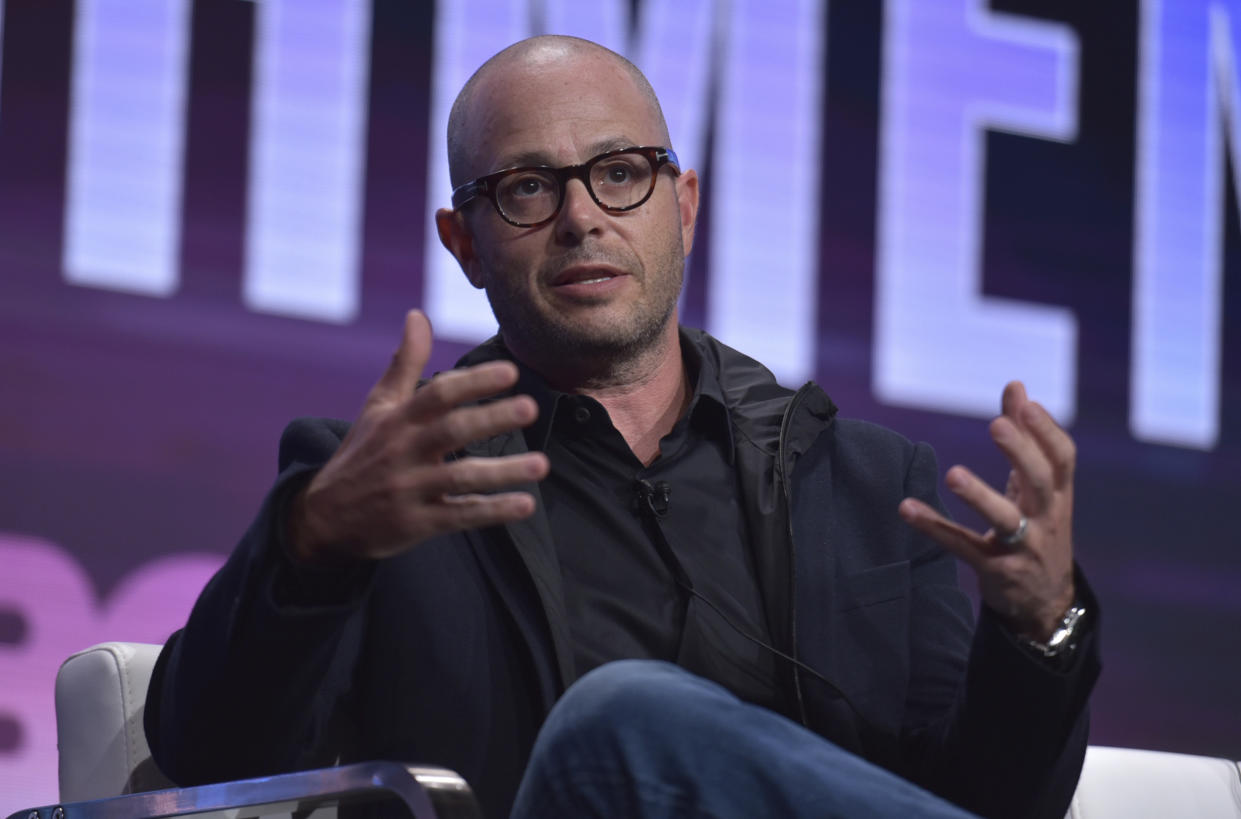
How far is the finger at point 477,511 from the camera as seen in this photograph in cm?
94

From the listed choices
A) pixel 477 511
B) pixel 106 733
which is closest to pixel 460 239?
pixel 106 733

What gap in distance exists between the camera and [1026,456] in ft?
3.38

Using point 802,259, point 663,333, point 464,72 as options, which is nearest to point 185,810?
point 663,333

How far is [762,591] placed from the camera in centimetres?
144

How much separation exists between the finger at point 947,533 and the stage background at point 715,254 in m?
1.39

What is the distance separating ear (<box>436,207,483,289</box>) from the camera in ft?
A: 5.60

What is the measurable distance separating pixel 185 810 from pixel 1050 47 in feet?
7.85

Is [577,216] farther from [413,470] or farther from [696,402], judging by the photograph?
[413,470]

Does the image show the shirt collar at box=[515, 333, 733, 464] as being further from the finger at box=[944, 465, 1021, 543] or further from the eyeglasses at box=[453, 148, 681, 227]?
the finger at box=[944, 465, 1021, 543]

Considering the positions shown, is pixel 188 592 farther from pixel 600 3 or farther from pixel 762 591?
pixel 600 3

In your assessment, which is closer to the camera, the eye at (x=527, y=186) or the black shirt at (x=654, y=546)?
the black shirt at (x=654, y=546)

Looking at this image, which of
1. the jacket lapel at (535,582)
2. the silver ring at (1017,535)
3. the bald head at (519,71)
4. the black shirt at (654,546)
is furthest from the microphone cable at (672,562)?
the bald head at (519,71)

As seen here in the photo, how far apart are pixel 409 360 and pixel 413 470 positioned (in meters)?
0.09

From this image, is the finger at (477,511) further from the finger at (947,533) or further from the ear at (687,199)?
the ear at (687,199)
